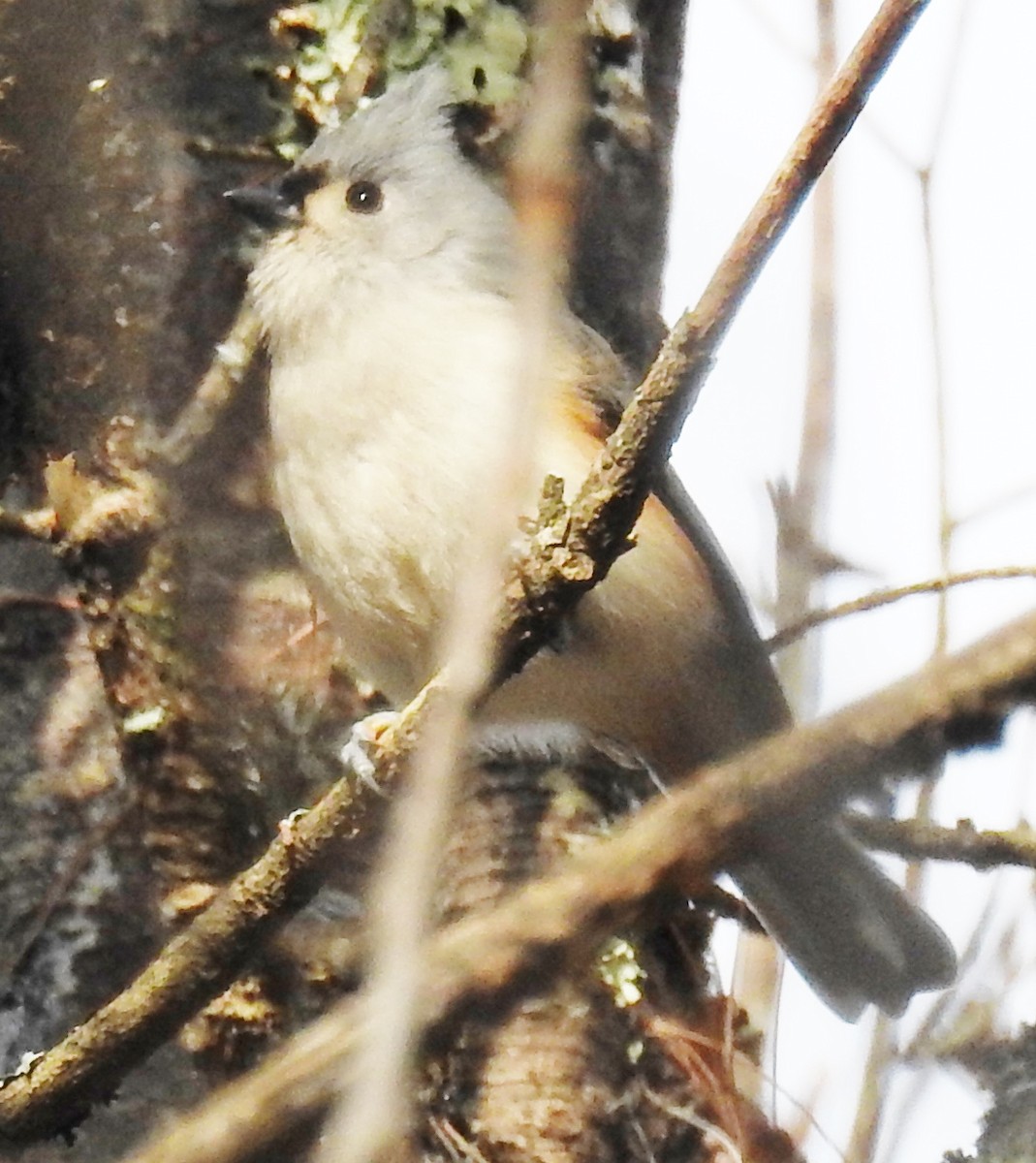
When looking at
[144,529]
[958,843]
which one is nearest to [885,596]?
[958,843]

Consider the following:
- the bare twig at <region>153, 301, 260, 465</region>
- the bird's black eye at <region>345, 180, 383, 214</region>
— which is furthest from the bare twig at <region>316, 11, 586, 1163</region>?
the bird's black eye at <region>345, 180, 383, 214</region>

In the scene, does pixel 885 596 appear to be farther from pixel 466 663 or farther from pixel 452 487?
pixel 466 663

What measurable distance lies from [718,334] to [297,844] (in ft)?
2.19

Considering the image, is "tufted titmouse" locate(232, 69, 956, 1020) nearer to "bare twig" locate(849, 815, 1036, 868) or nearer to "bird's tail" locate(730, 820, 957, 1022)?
"bird's tail" locate(730, 820, 957, 1022)

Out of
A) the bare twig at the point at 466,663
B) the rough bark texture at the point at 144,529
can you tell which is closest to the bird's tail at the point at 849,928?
the rough bark texture at the point at 144,529

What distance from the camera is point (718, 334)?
1334 millimetres

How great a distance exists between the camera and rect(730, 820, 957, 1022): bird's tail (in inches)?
100

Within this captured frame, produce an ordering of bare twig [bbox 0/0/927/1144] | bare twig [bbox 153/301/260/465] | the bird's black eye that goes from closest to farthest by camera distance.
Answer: bare twig [bbox 0/0/927/1144] < bare twig [bbox 153/301/260/465] < the bird's black eye

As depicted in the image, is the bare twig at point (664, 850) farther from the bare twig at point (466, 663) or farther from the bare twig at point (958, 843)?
the bare twig at point (958, 843)

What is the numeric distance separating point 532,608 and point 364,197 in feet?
4.45

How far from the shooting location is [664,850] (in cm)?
99

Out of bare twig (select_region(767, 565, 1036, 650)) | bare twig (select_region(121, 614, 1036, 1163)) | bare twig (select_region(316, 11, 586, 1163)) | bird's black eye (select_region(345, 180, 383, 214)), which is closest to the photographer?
bare twig (select_region(316, 11, 586, 1163))

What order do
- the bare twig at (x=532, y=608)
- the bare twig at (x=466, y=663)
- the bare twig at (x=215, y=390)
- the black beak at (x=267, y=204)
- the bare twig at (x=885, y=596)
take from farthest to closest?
the black beak at (x=267, y=204) < the bare twig at (x=215, y=390) < the bare twig at (x=885, y=596) < the bare twig at (x=532, y=608) < the bare twig at (x=466, y=663)

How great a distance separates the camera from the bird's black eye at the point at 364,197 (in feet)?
8.80
